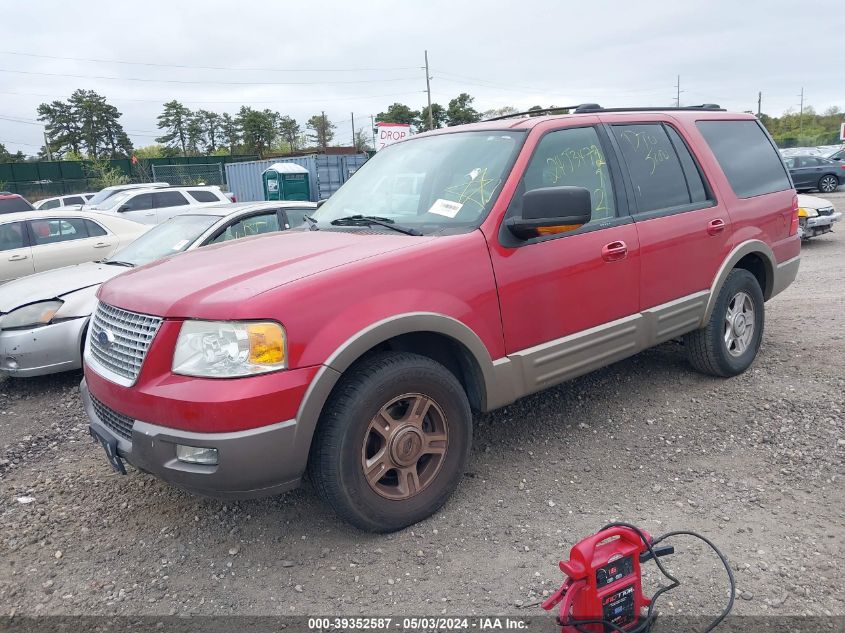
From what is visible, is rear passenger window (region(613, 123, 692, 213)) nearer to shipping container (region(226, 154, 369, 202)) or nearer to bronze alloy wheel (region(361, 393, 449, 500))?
bronze alloy wheel (region(361, 393, 449, 500))

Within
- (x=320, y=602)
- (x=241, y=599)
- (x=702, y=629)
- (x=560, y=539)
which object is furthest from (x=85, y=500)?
(x=702, y=629)

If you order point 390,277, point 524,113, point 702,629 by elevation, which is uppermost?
point 524,113

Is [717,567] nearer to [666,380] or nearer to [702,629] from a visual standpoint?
[702,629]

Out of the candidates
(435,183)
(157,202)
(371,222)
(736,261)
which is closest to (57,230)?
(371,222)

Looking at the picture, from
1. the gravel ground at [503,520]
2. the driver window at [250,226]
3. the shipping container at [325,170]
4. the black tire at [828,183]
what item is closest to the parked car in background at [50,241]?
the driver window at [250,226]

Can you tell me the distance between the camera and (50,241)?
28.6ft

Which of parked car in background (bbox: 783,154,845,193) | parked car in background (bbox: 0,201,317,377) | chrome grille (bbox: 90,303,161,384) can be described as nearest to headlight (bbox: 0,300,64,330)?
parked car in background (bbox: 0,201,317,377)

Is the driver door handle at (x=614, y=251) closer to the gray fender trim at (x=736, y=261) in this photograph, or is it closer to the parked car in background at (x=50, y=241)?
the gray fender trim at (x=736, y=261)

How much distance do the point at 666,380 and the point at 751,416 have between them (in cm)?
77

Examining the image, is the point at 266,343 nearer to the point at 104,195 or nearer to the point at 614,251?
the point at 614,251

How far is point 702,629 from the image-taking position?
2.46 m

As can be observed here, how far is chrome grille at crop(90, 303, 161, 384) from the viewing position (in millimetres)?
2869

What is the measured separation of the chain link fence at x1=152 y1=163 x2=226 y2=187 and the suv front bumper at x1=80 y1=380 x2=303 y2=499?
33537 mm

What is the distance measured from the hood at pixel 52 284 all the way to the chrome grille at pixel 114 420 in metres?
2.77
